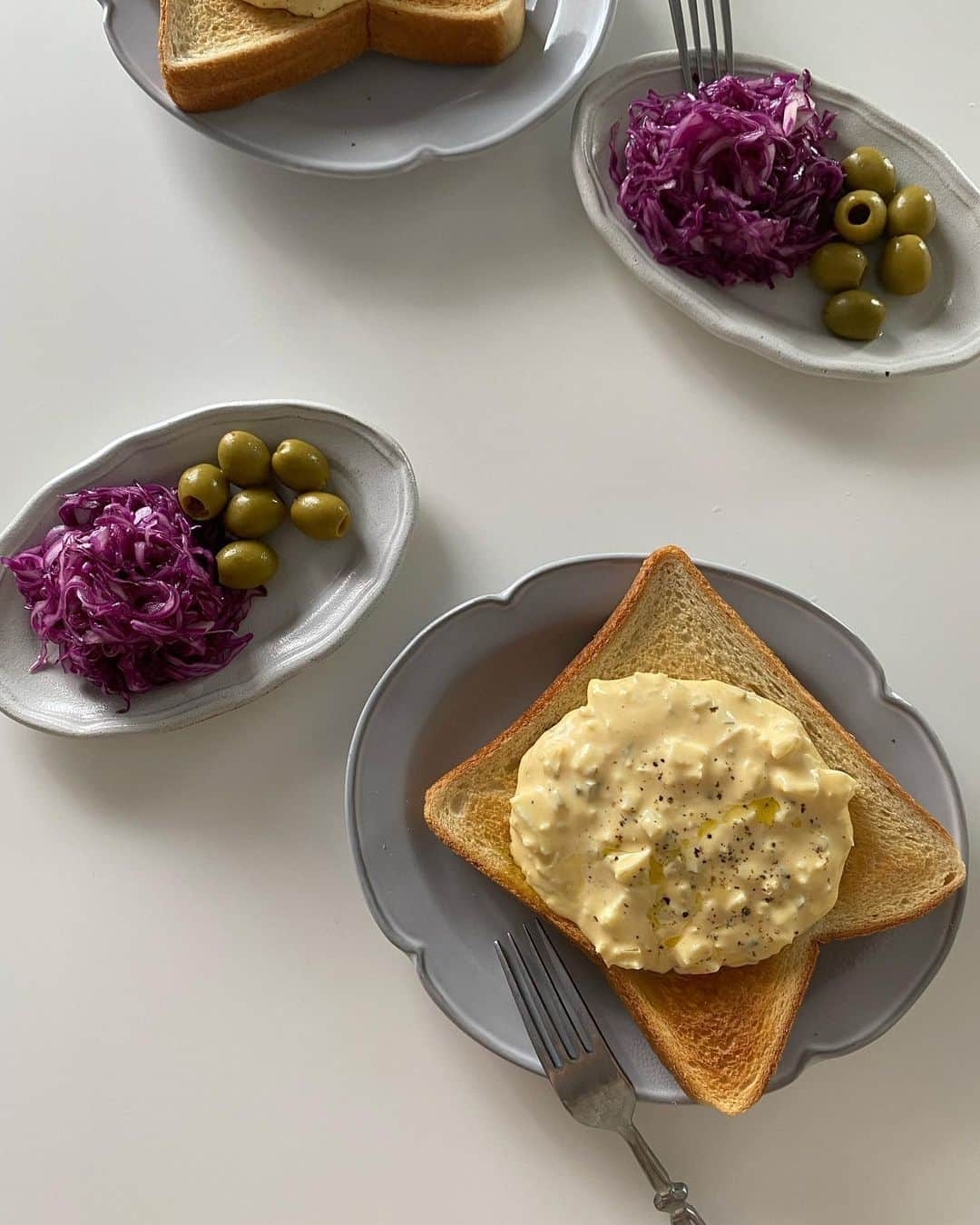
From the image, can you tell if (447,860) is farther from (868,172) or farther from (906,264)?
(868,172)

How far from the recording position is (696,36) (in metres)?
2.01

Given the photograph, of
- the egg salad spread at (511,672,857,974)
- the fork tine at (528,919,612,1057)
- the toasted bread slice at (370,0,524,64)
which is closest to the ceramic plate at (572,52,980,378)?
the toasted bread slice at (370,0,524,64)

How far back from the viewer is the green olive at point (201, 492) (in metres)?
1.92

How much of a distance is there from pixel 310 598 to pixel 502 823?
0.57m

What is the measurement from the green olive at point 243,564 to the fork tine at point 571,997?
2.77 feet

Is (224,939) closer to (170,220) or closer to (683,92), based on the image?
(170,220)

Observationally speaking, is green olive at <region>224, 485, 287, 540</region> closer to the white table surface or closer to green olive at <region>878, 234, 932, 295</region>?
the white table surface

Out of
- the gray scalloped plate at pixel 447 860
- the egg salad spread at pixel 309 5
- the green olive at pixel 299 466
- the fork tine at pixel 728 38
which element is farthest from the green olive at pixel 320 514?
the fork tine at pixel 728 38

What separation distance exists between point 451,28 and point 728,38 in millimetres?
537

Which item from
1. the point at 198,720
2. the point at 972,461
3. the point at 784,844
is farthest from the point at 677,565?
the point at 198,720

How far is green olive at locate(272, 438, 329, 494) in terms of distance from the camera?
1.92m

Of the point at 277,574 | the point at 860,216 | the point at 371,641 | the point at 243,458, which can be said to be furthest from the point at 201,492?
the point at 860,216

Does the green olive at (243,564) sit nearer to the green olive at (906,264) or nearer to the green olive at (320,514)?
the green olive at (320,514)

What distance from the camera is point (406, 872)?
6.35ft
